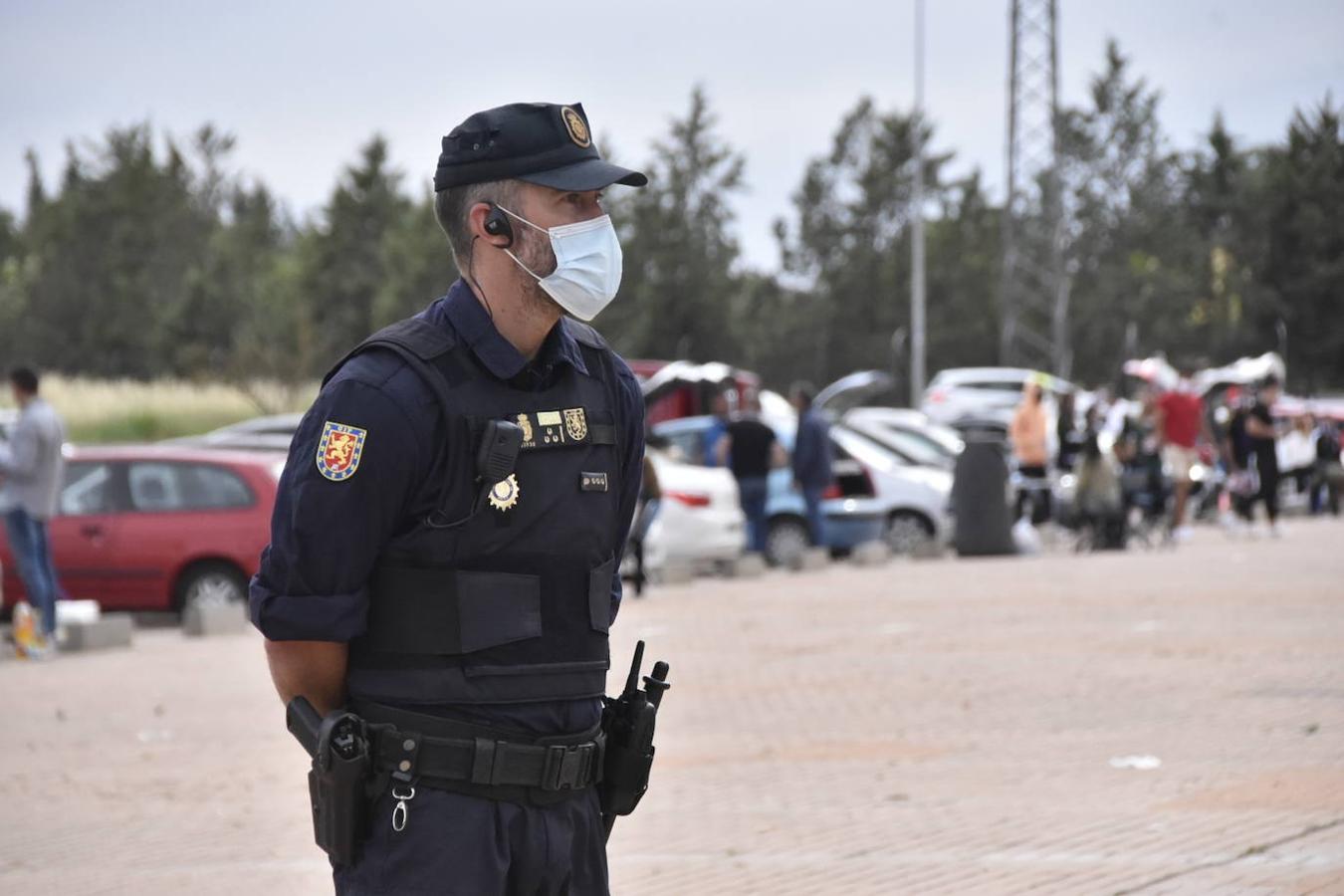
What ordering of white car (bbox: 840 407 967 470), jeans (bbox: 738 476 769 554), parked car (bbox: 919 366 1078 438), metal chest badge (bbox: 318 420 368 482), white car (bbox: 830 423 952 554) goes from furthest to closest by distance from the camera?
parked car (bbox: 919 366 1078 438) < white car (bbox: 840 407 967 470) < white car (bbox: 830 423 952 554) < jeans (bbox: 738 476 769 554) < metal chest badge (bbox: 318 420 368 482)

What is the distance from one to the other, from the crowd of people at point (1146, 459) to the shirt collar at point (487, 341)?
19692 mm

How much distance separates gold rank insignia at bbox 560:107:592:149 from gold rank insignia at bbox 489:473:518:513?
1.98 ft

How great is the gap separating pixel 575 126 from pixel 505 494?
661 millimetres

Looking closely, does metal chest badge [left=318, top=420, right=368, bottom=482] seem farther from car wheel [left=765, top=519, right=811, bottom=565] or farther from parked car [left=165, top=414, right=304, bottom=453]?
car wheel [left=765, top=519, right=811, bottom=565]

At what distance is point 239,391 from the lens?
42938mm

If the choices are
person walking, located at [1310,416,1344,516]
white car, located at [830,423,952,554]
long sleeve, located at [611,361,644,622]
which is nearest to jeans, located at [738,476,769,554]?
white car, located at [830,423,952,554]

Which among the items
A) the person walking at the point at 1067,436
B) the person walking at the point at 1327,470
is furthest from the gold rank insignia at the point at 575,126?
the person walking at the point at 1327,470

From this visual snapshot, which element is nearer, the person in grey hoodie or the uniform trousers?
the uniform trousers

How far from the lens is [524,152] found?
11.6ft

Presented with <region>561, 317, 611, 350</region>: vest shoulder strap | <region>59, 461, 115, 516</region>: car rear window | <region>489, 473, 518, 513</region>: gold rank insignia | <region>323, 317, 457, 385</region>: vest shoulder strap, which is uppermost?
<region>561, 317, 611, 350</region>: vest shoulder strap

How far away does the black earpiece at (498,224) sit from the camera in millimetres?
3547

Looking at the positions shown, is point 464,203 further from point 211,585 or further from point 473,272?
point 211,585

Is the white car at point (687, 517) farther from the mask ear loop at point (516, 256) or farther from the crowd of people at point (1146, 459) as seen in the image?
the mask ear loop at point (516, 256)

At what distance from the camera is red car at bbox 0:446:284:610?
1708 cm
